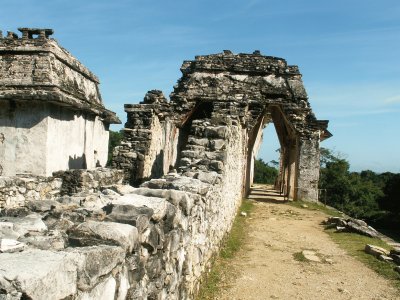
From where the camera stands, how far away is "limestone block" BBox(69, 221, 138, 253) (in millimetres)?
2359

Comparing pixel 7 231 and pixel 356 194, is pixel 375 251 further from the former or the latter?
pixel 356 194

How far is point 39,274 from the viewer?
67.1 inches

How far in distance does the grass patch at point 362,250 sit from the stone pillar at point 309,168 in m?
5.27

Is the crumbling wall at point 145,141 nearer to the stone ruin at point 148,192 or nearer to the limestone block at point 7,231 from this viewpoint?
the stone ruin at point 148,192

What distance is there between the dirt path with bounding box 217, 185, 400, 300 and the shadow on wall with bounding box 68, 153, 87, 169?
6723mm

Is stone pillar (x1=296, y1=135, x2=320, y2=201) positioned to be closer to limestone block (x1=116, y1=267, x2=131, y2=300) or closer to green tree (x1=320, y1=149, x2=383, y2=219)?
green tree (x1=320, y1=149, x2=383, y2=219)

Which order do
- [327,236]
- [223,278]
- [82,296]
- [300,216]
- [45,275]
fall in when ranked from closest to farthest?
1. [45,275]
2. [82,296]
3. [223,278]
4. [327,236]
5. [300,216]

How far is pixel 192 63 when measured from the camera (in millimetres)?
17359

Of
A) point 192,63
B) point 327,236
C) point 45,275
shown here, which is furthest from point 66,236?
point 192,63

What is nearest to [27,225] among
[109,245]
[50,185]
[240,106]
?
[109,245]

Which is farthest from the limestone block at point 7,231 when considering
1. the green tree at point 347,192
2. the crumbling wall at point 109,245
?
the green tree at point 347,192

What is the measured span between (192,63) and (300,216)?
820 cm

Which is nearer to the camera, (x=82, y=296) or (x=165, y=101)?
(x=82, y=296)

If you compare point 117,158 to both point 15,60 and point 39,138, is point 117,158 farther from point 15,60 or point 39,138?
point 15,60
